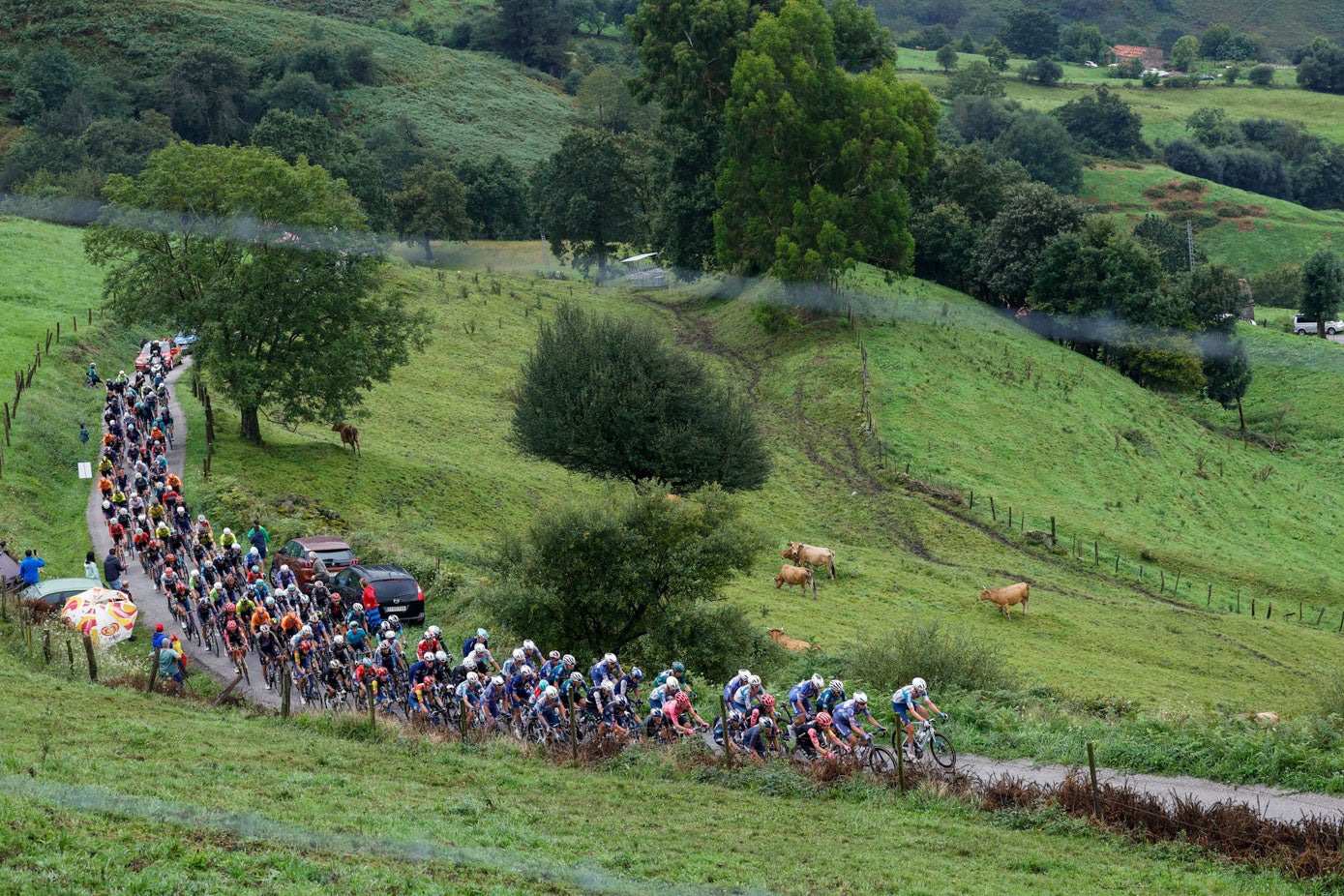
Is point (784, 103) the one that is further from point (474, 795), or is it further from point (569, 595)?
point (474, 795)

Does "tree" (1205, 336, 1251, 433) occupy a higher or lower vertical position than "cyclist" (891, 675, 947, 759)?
lower

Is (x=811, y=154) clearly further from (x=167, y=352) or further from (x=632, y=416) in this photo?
(x=167, y=352)

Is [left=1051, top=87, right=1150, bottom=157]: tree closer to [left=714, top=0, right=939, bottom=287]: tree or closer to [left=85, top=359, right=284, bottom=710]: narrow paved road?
[left=714, top=0, right=939, bottom=287]: tree

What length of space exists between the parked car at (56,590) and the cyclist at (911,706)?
2038cm

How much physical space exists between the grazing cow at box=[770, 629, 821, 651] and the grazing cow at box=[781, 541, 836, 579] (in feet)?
33.4

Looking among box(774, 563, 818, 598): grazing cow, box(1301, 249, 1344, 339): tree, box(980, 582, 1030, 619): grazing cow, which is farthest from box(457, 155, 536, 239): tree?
box(980, 582, 1030, 619): grazing cow

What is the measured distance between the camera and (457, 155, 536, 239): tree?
405ft

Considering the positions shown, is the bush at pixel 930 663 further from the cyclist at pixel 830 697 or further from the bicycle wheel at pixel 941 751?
the cyclist at pixel 830 697

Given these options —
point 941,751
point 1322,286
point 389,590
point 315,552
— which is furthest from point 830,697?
point 1322,286

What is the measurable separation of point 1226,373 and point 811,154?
3047 centimetres

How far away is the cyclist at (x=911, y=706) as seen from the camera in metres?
21.4

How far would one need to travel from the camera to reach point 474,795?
1956 centimetres

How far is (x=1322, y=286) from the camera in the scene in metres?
99.9

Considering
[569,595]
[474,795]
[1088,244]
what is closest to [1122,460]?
[1088,244]
